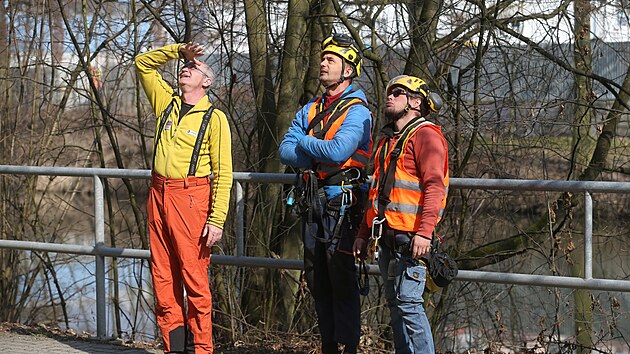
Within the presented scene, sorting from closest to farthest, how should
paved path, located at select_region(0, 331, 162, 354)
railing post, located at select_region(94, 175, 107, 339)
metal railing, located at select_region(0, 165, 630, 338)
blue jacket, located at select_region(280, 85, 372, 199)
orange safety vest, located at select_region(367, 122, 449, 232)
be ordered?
orange safety vest, located at select_region(367, 122, 449, 232)
blue jacket, located at select_region(280, 85, 372, 199)
metal railing, located at select_region(0, 165, 630, 338)
paved path, located at select_region(0, 331, 162, 354)
railing post, located at select_region(94, 175, 107, 339)

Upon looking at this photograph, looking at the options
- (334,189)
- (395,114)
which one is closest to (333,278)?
(334,189)

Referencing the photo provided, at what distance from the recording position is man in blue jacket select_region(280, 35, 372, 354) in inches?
217

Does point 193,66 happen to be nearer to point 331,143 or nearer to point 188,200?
point 188,200

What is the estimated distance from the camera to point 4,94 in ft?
38.3

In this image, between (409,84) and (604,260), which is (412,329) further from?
(604,260)

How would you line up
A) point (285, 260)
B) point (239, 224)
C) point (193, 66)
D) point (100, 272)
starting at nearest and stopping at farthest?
1. point (193, 66)
2. point (285, 260)
3. point (239, 224)
4. point (100, 272)

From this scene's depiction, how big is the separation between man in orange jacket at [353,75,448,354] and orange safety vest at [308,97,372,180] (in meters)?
0.44

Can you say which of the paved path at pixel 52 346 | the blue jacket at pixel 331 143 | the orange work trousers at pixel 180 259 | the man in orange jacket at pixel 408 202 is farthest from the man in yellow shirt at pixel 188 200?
the man in orange jacket at pixel 408 202

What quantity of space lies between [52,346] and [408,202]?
3269 mm

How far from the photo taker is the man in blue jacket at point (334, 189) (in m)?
5.50

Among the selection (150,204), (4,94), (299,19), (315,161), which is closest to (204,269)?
(150,204)

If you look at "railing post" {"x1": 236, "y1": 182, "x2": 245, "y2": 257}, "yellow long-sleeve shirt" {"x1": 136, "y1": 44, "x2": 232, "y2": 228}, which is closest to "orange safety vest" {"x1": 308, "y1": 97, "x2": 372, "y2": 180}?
"yellow long-sleeve shirt" {"x1": 136, "y1": 44, "x2": 232, "y2": 228}

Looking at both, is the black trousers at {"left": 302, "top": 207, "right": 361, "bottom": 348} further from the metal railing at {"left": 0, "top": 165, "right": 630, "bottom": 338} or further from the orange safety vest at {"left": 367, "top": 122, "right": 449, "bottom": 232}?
the orange safety vest at {"left": 367, "top": 122, "right": 449, "bottom": 232}

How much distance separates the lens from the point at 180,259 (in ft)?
19.1
